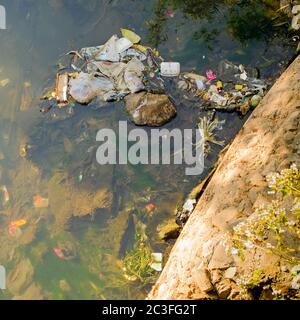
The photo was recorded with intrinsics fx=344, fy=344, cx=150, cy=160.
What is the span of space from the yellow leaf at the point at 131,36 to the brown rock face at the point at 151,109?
31.0 inches

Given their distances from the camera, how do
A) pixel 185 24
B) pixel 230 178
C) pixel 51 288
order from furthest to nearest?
pixel 185 24 < pixel 51 288 < pixel 230 178

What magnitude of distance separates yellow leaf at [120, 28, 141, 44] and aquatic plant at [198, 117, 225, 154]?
4.60ft

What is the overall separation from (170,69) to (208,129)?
3.10 feet

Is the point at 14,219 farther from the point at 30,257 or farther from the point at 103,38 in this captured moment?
the point at 103,38

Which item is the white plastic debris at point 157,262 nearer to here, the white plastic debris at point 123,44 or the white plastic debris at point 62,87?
the white plastic debris at point 62,87

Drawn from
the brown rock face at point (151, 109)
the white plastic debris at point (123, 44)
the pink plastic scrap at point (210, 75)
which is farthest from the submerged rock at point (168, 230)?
the white plastic debris at point (123, 44)

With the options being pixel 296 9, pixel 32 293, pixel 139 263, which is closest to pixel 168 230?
pixel 139 263

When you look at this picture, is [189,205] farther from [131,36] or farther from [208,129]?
[131,36]

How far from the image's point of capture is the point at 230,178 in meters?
3.23

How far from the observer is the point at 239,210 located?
2.94 m

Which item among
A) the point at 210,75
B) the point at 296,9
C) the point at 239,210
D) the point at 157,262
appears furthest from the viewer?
the point at 210,75

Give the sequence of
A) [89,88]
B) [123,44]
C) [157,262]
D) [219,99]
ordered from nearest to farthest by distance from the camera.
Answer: [157,262] → [219,99] → [89,88] → [123,44]
